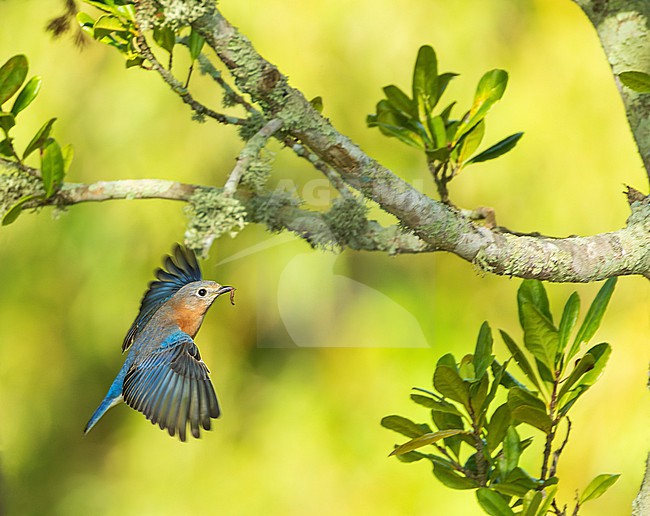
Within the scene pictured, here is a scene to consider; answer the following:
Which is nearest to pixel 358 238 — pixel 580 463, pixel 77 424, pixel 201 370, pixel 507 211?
pixel 201 370

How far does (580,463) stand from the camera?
1534mm

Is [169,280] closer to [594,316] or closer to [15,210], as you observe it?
[15,210]

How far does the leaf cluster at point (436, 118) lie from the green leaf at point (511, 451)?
253mm

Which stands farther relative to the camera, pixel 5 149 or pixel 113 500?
pixel 113 500

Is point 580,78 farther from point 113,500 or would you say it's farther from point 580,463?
point 113,500

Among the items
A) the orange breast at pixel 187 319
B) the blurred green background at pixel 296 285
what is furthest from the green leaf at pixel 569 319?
the blurred green background at pixel 296 285

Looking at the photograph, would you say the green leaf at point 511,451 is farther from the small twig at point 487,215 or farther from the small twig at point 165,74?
the small twig at point 165,74

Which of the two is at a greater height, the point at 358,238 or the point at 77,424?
the point at 358,238

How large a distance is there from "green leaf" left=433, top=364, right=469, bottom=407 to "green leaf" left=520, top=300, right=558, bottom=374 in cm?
9

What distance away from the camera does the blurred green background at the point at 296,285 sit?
1570mm

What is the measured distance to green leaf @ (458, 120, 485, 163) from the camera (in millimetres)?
763

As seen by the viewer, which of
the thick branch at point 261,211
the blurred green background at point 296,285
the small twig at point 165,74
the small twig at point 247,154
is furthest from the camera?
the blurred green background at point 296,285

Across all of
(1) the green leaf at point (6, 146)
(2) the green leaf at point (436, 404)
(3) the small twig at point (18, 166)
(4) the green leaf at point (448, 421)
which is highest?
(1) the green leaf at point (6, 146)

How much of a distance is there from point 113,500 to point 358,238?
3.82 feet
